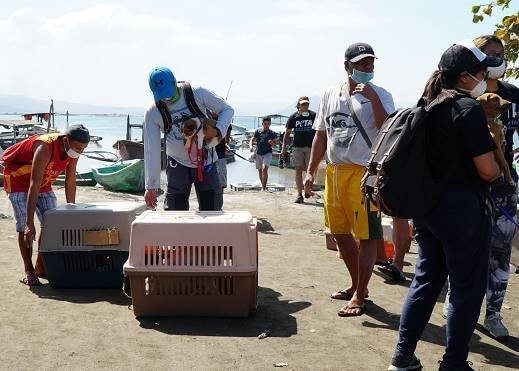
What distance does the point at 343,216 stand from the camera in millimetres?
5145

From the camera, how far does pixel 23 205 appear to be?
594cm

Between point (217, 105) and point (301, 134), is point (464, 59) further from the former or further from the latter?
point (301, 134)

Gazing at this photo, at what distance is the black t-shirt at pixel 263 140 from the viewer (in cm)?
1491

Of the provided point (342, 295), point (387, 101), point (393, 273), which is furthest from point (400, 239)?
point (387, 101)

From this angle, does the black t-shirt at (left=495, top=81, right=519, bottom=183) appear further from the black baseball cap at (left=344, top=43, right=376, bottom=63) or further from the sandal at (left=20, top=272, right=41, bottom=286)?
the sandal at (left=20, top=272, right=41, bottom=286)

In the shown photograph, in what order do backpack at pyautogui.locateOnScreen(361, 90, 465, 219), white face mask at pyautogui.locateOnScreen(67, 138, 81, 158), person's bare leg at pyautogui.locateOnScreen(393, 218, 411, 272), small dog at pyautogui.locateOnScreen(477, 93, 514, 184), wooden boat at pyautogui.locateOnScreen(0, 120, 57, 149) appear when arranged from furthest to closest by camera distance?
1. wooden boat at pyautogui.locateOnScreen(0, 120, 57, 149)
2. person's bare leg at pyautogui.locateOnScreen(393, 218, 411, 272)
3. white face mask at pyautogui.locateOnScreen(67, 138, 81, 158)
4. small dog at pyautogui.locateOnScreen(477, 93, 514, 184)
5. backpack at pyautogui.locateOnScreen(361, 90, 465, 219)

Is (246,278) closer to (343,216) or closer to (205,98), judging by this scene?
(343,216)

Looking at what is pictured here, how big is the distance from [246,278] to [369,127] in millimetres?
1470

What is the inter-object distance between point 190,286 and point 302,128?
843 cm

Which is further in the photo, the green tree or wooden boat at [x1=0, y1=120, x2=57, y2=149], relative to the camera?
wooden boat at [x1=0, y1=120, x2=57, y2=149]

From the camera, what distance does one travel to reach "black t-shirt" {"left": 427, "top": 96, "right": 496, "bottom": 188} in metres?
3.31

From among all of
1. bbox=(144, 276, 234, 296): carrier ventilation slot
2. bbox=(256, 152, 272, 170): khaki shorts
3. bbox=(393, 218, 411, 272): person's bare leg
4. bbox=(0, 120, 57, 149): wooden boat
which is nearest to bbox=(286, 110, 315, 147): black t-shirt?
bbox=(256, 152, 272, 170): khaki shorts

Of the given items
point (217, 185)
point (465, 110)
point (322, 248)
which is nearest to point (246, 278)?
point (217, 185)

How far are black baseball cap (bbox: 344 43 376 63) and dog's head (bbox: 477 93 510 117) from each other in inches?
41.0
